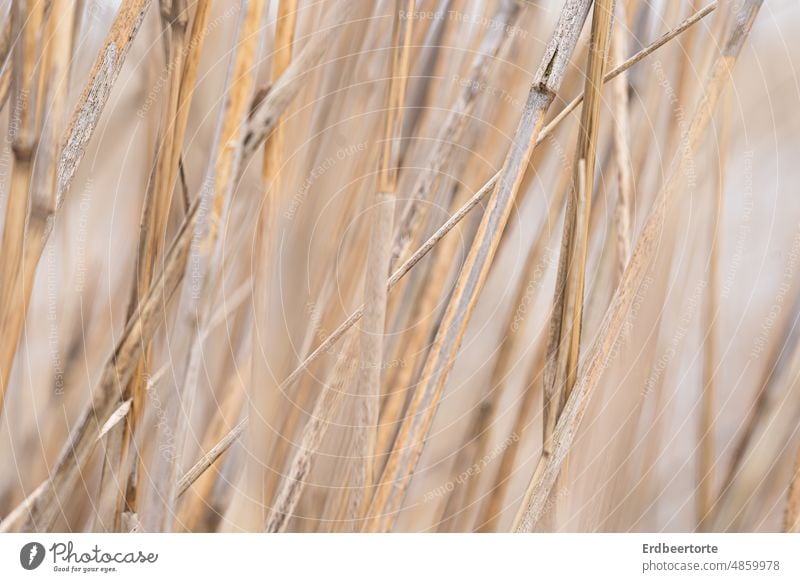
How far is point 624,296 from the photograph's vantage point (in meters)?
0.68

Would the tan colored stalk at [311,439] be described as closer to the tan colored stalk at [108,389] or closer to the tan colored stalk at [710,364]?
the tan colored stalk at [108,389]

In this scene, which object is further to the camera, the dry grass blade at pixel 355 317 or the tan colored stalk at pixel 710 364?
the tan colored stalk at pixel 710 364

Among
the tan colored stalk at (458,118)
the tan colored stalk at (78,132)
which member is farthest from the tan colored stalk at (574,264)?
the tan colored stalk at (78,132)

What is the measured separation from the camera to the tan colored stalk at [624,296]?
648 millimetres

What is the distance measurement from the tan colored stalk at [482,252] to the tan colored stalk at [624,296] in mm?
130

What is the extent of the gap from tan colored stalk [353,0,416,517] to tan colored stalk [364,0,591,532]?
0.10 feet

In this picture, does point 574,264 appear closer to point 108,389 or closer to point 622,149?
point 622,149

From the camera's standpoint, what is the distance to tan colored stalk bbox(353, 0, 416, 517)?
66cm

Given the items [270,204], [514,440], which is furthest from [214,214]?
[514,440]

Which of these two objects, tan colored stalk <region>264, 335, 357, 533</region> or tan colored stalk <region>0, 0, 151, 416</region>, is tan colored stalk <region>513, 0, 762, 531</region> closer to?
tan colored stalk <region>264, 335, 357, 533</region>
